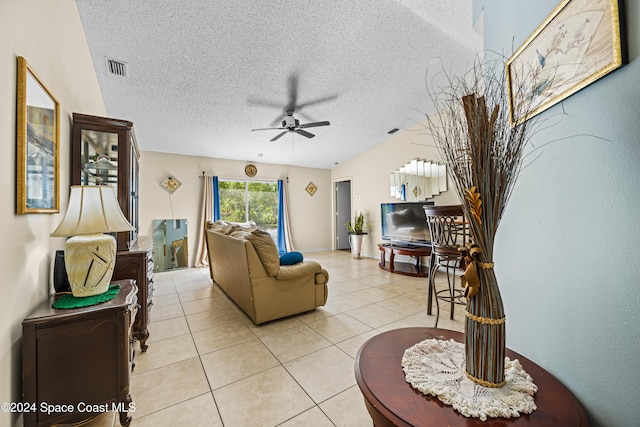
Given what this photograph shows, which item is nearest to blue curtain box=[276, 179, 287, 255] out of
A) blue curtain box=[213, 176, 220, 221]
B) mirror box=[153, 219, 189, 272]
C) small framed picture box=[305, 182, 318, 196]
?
small framed picture box=[305, 182, 318, 196]

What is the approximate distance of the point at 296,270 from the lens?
107 inches

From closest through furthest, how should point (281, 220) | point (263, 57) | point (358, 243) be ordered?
point (263, 57), point (358, 243), point (281, 220)

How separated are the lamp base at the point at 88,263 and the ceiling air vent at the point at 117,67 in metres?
2.19

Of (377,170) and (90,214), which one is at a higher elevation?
(377,170)

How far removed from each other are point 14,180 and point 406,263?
5393 millimetres

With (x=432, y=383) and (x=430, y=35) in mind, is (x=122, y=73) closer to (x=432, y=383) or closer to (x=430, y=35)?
(x=430, y=35)

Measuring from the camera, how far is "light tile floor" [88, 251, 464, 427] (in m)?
1.47

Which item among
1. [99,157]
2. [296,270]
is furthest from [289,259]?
[99,157]

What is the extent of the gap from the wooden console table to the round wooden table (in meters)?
3.72

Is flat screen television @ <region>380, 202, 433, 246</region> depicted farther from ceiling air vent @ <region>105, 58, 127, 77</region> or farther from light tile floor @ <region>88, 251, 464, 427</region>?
ceiling air vent @ <region>105, 58, 127, 77</region>

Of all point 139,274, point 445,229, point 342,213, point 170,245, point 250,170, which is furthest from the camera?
point 342,213

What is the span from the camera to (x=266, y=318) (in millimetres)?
2586

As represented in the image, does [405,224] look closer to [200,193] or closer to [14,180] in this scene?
[200,193]

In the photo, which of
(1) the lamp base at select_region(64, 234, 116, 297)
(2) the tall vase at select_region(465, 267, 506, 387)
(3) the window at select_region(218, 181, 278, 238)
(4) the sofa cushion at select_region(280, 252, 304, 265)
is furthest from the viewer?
(3) the window at select_region(218, 181, 278, 238)
